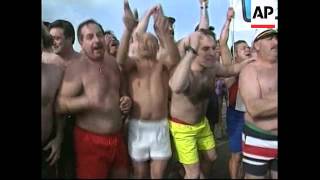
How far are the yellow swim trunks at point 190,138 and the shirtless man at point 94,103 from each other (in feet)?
1.27

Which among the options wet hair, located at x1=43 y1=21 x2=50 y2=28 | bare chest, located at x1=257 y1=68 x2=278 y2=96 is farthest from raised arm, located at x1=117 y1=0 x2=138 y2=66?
bare chest, located at x1=257 y1=68 x2=278 y2=96

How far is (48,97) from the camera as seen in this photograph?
335 cm

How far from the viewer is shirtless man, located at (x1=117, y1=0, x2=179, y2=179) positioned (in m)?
3.40

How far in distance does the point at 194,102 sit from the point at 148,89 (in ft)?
1.11

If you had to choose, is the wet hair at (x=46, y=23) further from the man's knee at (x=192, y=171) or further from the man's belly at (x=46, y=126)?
the man's knee at (x=192, y=171)

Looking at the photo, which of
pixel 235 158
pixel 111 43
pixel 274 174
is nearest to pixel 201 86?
pixel 235 158

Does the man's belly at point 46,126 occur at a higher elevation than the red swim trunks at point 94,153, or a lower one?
higher

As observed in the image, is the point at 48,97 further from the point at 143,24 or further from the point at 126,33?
the point at 143,24

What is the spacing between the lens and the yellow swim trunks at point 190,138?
136 inches

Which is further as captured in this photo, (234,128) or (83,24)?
(234,128)

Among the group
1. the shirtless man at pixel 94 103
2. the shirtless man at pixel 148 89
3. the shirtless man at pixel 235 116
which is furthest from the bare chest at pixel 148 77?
the shirtless man at pixel 235 116

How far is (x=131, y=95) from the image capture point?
3.41m

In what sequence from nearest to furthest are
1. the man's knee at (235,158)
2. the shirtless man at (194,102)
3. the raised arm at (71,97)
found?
the raised arm at (71,97), the shirtless man at (194,102), the man's knee at (235,158)
